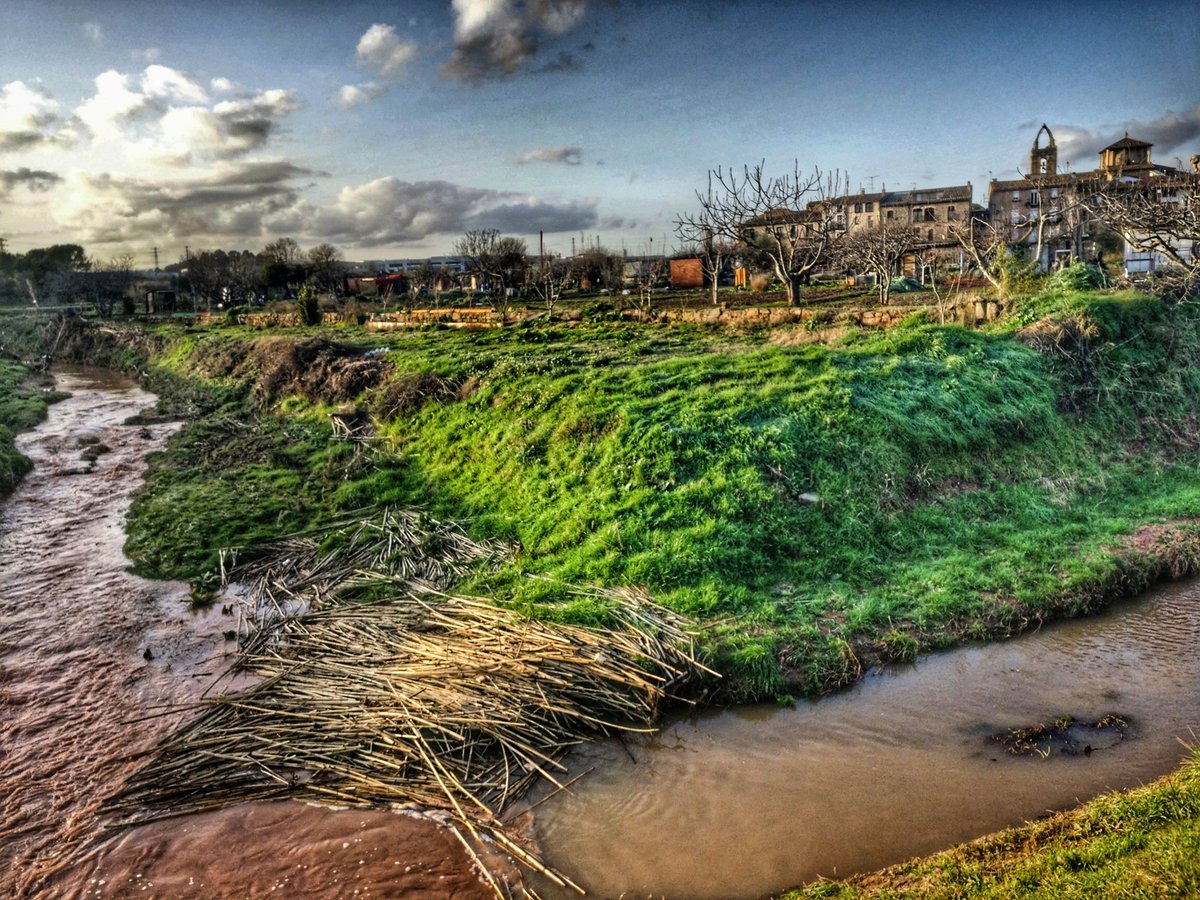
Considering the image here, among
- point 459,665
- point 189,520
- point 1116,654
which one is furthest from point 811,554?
point 189,520

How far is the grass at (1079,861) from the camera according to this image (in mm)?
5148

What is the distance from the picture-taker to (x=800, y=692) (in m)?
9.14

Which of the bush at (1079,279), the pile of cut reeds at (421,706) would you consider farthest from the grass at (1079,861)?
the bush at (1079,279)

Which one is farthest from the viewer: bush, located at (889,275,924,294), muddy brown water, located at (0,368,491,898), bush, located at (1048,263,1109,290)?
bush, located at (889,275,924,294)

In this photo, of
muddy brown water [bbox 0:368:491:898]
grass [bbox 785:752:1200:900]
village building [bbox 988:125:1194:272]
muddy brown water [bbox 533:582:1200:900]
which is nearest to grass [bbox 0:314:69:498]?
muddy brown water [bbox 0:368:491:898]

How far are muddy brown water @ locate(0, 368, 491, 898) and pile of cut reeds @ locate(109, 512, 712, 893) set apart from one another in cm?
34

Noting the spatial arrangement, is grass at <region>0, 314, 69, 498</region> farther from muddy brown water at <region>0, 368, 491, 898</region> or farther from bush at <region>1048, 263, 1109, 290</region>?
bush at <region>1048, 263, 1109, 290</region>

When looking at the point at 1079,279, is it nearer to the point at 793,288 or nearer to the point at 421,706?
the point at 793,288

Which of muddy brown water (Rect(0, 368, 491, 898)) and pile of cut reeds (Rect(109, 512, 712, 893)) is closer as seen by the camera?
muddy brown water (Rect(0, 368, 491, 898))

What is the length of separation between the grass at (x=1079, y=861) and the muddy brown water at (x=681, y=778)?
1.30ft

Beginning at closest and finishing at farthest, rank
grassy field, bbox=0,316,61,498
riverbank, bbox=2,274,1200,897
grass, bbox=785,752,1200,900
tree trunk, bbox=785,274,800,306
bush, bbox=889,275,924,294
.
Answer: grass, bbox=785,752,1200,900 → riverbank, bbox=2,274,1200,897 → grassy field, bbox=0,316,61,498 → tree trunk, bbox=785,274,800,306 → bush, bbox=889,275,924,294

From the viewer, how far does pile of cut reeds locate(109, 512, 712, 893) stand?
747 centimetres

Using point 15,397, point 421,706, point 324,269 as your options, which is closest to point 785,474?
point 421,706

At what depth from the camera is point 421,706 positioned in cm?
829
